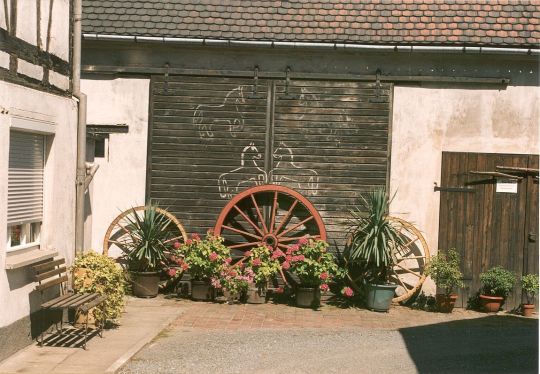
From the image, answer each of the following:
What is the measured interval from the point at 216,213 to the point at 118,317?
313 centimetres

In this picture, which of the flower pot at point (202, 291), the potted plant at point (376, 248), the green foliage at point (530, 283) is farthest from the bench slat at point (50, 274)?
the green foliage at point (530, 283)

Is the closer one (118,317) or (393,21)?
(118,317)

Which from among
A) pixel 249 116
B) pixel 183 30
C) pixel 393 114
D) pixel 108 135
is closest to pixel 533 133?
pixel 393 114

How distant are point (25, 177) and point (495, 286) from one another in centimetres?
714

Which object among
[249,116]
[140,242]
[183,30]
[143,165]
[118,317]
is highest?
[183,30]

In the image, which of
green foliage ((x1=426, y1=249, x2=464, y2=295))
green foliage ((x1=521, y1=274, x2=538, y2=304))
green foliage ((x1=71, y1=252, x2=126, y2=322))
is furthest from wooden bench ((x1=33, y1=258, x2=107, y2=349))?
green foliage ((x1=521, y1=274, x2=538, y2=304))

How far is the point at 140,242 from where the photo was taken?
13.0 m

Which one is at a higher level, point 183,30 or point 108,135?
point 183,30

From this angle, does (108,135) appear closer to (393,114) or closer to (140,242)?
(140,242)

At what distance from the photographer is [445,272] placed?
1262 cm

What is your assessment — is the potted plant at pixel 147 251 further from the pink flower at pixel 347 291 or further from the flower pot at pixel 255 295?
the pink flower at pixel 347 291

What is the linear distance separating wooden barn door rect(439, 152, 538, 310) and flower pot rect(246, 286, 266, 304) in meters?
2.90

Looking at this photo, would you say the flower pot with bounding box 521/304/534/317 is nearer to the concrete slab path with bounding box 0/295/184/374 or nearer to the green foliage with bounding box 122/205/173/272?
the concrete slab path with bounding box 0/295/184/374

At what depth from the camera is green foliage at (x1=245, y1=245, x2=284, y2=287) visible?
12578mm
